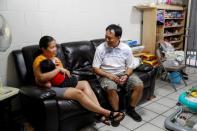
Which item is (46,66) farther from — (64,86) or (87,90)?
(87,90)

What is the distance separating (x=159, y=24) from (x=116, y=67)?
201cm

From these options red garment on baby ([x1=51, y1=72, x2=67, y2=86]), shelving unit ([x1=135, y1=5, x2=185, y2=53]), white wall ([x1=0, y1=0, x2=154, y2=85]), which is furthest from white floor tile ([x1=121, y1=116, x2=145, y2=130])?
shelving unit ([x1=135, y1=5, x2=185, y2=53])

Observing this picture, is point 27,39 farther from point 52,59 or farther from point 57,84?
point 57,84

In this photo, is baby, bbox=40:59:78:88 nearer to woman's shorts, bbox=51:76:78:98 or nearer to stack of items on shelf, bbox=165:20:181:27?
woman's shorts, bbox=51:76:78:98

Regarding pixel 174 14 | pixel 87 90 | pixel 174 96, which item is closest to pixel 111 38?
pixel 87 90

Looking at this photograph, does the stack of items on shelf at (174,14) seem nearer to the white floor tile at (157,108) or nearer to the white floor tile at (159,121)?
the white floor tile at (157,108)

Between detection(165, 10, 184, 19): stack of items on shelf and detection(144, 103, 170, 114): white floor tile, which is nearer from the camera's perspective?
detection(144, 103, 170, 114): white floor tile

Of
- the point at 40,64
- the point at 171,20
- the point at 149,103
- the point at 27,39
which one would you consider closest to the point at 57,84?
the point at 40,64

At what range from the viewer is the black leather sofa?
1.95 meters

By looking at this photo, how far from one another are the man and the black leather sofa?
0.40ft

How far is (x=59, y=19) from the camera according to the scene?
2.90 metres

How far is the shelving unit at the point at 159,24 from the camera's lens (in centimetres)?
402

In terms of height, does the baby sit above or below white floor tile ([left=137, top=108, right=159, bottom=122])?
above

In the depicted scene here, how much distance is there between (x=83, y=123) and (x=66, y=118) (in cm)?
27
